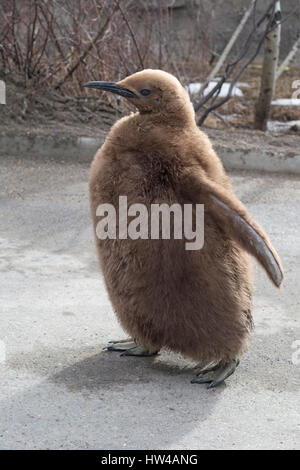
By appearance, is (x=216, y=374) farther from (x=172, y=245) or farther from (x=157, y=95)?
(x=157, y=95)

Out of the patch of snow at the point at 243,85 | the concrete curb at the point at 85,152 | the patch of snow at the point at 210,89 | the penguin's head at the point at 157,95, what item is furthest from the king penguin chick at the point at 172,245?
the patch of snow at the point at 243,85

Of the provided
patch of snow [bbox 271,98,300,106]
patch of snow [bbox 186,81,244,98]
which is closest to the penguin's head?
patch of snow [bbox 186,81,244,98]

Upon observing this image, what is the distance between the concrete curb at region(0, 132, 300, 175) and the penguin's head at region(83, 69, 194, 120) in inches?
163

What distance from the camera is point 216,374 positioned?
3.22 m

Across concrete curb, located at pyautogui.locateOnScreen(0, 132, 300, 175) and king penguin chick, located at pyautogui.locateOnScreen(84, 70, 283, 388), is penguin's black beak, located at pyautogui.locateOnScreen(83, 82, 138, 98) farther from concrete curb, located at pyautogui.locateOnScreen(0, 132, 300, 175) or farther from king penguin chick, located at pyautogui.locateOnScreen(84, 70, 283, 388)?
concrete curb, located at pyautogui.locateOnScreen(0, 132, 300, 175)

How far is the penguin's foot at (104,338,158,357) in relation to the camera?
3467 mm

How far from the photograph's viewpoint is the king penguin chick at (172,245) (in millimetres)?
3062

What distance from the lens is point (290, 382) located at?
3.28 meters

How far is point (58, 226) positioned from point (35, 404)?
271 centimetres

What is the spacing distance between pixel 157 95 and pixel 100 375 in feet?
4.09

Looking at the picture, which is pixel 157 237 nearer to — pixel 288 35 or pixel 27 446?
pixel 27 446

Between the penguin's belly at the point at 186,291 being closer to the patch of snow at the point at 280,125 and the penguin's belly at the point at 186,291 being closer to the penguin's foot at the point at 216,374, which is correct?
the penguin's foot at the point at 216,374

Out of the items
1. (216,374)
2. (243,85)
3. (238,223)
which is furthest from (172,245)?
(243,85)
